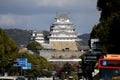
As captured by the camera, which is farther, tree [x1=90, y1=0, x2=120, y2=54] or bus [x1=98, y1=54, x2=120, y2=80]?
tree [x1=90, y1=0, x2=120, y2=54]

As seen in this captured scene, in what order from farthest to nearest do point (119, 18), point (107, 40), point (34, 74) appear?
1. point (34, 74)
2. point (107, 40)
3. point (119, 18)

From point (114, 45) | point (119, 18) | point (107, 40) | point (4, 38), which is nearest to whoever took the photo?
point (119, 18)

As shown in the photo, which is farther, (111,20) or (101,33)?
(101,33)

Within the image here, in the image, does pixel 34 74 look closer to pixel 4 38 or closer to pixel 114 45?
pixel 4 38

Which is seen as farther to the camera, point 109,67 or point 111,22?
point 111,22

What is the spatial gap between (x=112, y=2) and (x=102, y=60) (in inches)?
1145

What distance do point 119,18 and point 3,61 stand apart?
5727 centimetres

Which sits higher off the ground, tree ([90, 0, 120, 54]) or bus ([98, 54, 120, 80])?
tree ([90, 0, 120, 54])

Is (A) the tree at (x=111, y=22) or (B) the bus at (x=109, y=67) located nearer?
(B) the bus at (x=109, y=67)

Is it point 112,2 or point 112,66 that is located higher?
point 112,2

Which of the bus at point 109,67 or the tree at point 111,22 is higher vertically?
the tree at point 111,22

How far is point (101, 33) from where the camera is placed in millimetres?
78125

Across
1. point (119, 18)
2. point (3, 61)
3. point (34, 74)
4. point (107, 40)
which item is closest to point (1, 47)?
point (3, 61)

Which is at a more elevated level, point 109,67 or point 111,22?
point 111,22
